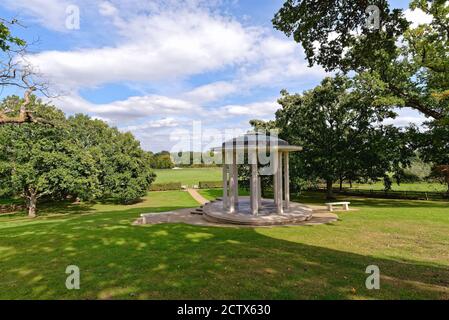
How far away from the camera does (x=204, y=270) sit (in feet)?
23.0

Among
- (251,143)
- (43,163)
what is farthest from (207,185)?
(251,143)

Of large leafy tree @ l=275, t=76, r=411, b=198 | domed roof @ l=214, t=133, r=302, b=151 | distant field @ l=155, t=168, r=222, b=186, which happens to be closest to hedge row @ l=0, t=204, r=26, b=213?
domed roof @ l=214, t=133, r=302, b=151

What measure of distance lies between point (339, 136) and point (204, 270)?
80.2ft

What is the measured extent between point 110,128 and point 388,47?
44.5 meters

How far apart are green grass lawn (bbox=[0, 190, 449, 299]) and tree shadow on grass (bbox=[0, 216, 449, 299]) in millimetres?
24

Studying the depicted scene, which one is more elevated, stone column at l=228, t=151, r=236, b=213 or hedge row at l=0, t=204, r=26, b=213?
stone column at l=228, t=151, r=236, b=213

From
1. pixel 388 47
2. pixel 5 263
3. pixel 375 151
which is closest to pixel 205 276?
pixel 5 263

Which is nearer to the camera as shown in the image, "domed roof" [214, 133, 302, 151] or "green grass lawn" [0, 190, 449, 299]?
"green grass lawn" [0, 190, 449, 299]

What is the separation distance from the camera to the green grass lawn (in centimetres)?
578

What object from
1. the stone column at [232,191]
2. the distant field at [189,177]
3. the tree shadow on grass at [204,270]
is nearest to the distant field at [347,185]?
the distant field at [189,177]

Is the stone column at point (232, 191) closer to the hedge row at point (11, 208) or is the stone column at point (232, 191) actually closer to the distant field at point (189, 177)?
the hedge row at point (11, 208)

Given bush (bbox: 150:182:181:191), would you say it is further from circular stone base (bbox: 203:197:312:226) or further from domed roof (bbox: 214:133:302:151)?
domed roof (bbox: 214:133:302:151)

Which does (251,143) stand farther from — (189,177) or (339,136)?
(189,177)

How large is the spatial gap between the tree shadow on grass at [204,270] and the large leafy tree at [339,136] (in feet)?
59.4
